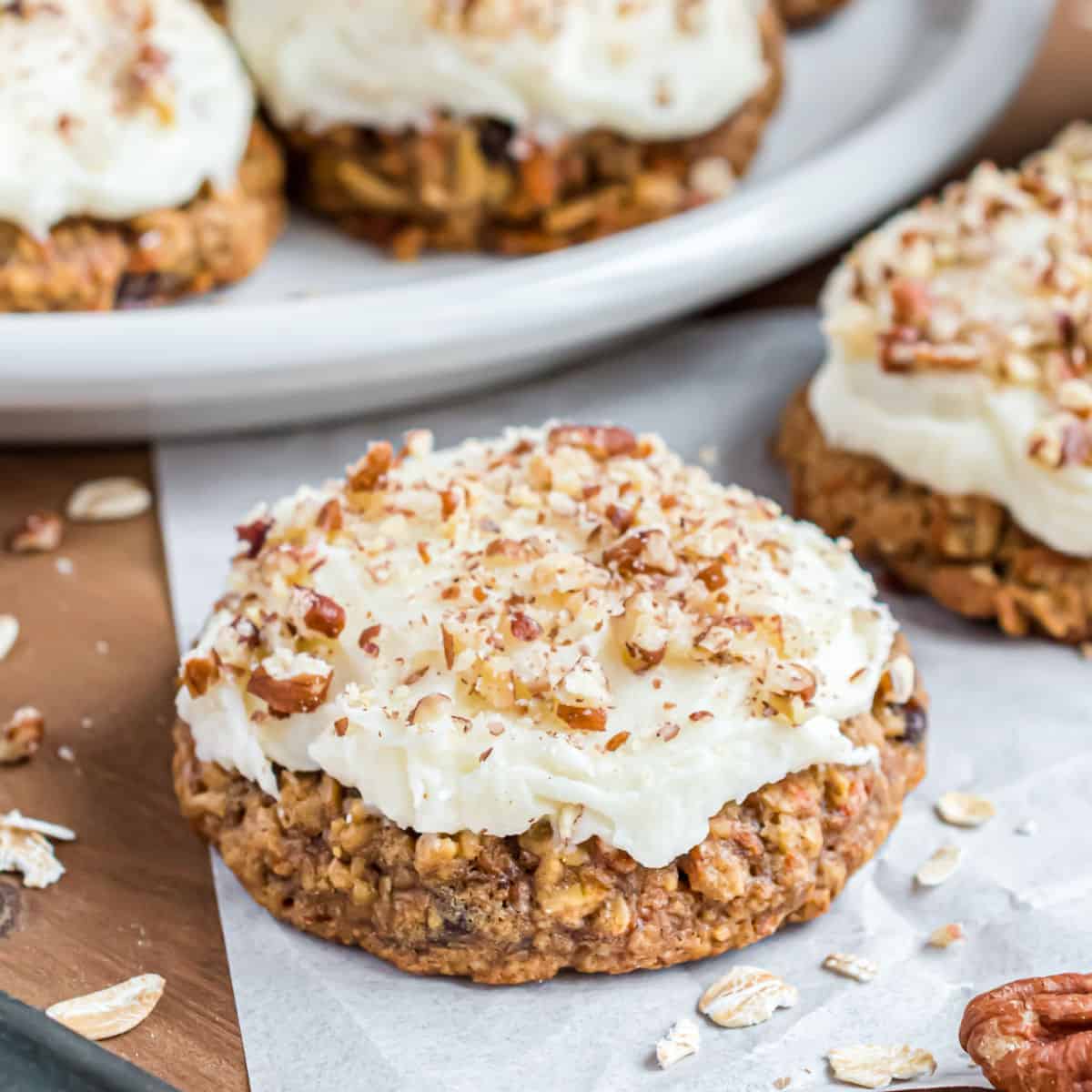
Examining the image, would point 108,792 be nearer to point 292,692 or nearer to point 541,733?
point 292,692

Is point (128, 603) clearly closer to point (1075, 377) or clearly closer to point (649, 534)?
point (649, 534)

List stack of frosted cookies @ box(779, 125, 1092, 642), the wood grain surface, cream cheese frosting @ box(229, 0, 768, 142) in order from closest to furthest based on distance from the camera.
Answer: the wood grain surface < stack of frosted cookies @ box(779, 125, 1092, 642) < cream cheese frosting @ box(229, 0, 768, 142)

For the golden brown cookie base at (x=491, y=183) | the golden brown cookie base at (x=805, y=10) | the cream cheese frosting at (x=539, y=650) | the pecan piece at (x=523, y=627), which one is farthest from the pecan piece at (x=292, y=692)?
the golden brown cookie base at (x=805, y=10)

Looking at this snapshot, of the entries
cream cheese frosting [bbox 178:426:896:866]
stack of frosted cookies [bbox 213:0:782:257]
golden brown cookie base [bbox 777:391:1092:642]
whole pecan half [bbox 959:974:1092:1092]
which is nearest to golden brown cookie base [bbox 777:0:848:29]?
stack of frosted cookies [bbox 213:0:782:257]

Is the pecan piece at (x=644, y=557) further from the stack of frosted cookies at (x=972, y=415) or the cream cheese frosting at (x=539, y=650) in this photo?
the stack of frosted cookies at (x=972, y=415)

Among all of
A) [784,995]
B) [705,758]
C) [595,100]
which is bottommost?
[784,995]

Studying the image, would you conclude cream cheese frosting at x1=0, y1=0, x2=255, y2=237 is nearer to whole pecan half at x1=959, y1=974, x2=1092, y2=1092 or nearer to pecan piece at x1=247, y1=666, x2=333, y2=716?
pecan piece at x1=247, y1=666, x2=333, y2=716

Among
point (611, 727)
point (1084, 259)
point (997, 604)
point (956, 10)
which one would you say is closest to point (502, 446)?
point (611, 727)
